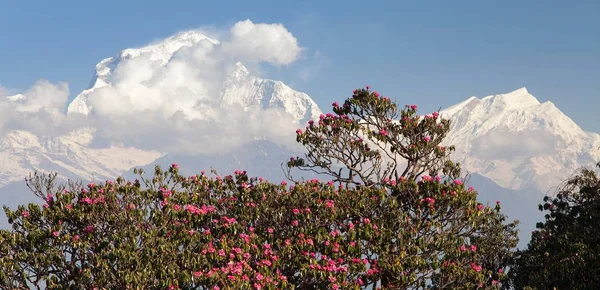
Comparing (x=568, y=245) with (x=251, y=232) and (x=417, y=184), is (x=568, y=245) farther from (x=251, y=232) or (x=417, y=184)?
(x=251, y=232)

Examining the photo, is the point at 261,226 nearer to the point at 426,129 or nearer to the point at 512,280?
the point at 426,129

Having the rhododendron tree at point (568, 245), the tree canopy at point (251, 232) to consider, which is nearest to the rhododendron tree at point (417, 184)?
the tree canopy at point (251, 232)

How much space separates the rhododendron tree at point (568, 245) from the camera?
23.9 metres

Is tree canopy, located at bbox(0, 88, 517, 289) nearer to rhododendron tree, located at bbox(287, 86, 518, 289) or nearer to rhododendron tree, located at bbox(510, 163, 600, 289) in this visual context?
rhododendron tree, located at bbox(287, 86, 518, 289)

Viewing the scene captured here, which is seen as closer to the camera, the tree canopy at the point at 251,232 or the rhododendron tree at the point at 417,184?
the tree canopy at the point at 251,232

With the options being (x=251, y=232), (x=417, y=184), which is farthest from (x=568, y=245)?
(x=251, y=232)

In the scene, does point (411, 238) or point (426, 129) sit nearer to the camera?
point (411, 238)

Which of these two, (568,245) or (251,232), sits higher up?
(568,245)

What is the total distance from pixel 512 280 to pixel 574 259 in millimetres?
7915

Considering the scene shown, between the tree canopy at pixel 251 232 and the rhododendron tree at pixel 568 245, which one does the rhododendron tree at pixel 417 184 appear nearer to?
the tree canopy at pixel 251 232

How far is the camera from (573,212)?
104 feet

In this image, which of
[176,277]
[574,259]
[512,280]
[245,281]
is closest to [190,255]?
[176,277]

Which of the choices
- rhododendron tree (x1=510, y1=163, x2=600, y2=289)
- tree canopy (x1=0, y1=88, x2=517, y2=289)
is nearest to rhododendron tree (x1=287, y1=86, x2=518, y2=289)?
tree canopy (x1=0, y1=88, x2=517, y2=289)

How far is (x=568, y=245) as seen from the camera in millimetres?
26578
